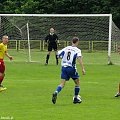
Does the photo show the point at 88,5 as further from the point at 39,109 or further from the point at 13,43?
the point at 39,109

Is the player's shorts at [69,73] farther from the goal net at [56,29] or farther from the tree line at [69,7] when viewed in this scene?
the tree line at [69,7]

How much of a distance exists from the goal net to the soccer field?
8.74 m

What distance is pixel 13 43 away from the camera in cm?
4072

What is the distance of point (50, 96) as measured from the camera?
51.0 ft

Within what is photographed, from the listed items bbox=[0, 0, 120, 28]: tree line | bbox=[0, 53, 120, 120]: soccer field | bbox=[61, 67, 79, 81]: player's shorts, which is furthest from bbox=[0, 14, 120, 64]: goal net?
bbox=[0, 0, 120, 28]: tree line

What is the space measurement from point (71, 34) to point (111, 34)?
6168mm

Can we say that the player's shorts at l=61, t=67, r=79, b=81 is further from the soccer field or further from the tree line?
the tree line

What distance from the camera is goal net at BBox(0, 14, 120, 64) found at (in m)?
32.5

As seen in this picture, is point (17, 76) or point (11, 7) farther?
point (11, 7)

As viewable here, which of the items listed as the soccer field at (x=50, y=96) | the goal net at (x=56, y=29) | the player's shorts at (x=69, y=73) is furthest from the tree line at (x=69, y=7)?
the player's shorts at (x=69, y=73)

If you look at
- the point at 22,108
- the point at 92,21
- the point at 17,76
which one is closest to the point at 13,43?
the point at 92,21

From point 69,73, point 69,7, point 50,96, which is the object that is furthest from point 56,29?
point 69,7

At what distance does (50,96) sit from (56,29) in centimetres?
2085

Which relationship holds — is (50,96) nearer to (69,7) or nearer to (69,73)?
(69,73)
